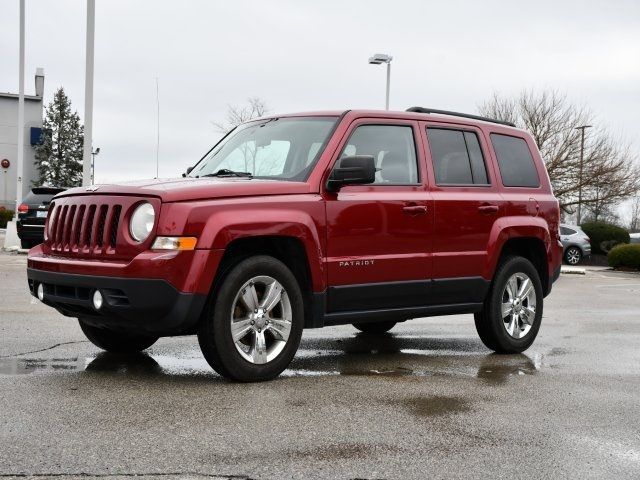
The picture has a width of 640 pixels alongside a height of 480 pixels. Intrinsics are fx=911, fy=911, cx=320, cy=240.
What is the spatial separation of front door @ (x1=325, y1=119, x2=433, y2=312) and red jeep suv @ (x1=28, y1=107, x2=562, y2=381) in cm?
1

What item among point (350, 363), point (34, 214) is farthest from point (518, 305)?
point (34, 214)

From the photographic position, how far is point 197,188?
6.00 m

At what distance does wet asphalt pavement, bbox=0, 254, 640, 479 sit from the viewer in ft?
14.0

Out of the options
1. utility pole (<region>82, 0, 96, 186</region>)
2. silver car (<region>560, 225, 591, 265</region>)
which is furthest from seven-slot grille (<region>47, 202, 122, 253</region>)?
silver car (<region>560, 225, 591, 265</region>)

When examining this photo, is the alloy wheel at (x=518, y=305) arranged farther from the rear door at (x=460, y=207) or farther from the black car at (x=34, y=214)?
the black car at (x=34, y=214)

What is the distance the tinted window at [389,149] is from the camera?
7047mm

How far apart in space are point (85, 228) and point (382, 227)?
218cm

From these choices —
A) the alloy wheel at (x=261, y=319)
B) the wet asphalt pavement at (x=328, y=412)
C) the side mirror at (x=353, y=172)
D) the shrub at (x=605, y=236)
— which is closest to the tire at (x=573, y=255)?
the shrub at (x=605, y=236)

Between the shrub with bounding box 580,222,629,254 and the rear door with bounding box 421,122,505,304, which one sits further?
the shrub with bounding box 580,222,629,254

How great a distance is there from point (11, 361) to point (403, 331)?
4277 millimetres

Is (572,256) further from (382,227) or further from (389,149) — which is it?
(382,227)

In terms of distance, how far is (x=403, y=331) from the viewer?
381 inches

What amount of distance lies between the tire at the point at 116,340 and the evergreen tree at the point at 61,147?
63127 mm

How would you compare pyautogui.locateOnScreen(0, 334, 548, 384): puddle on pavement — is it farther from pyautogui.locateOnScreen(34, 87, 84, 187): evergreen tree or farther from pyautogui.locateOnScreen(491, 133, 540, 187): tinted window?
pyautogui.locateOnScreen(34, 87, 84, 187): evergreen tree
